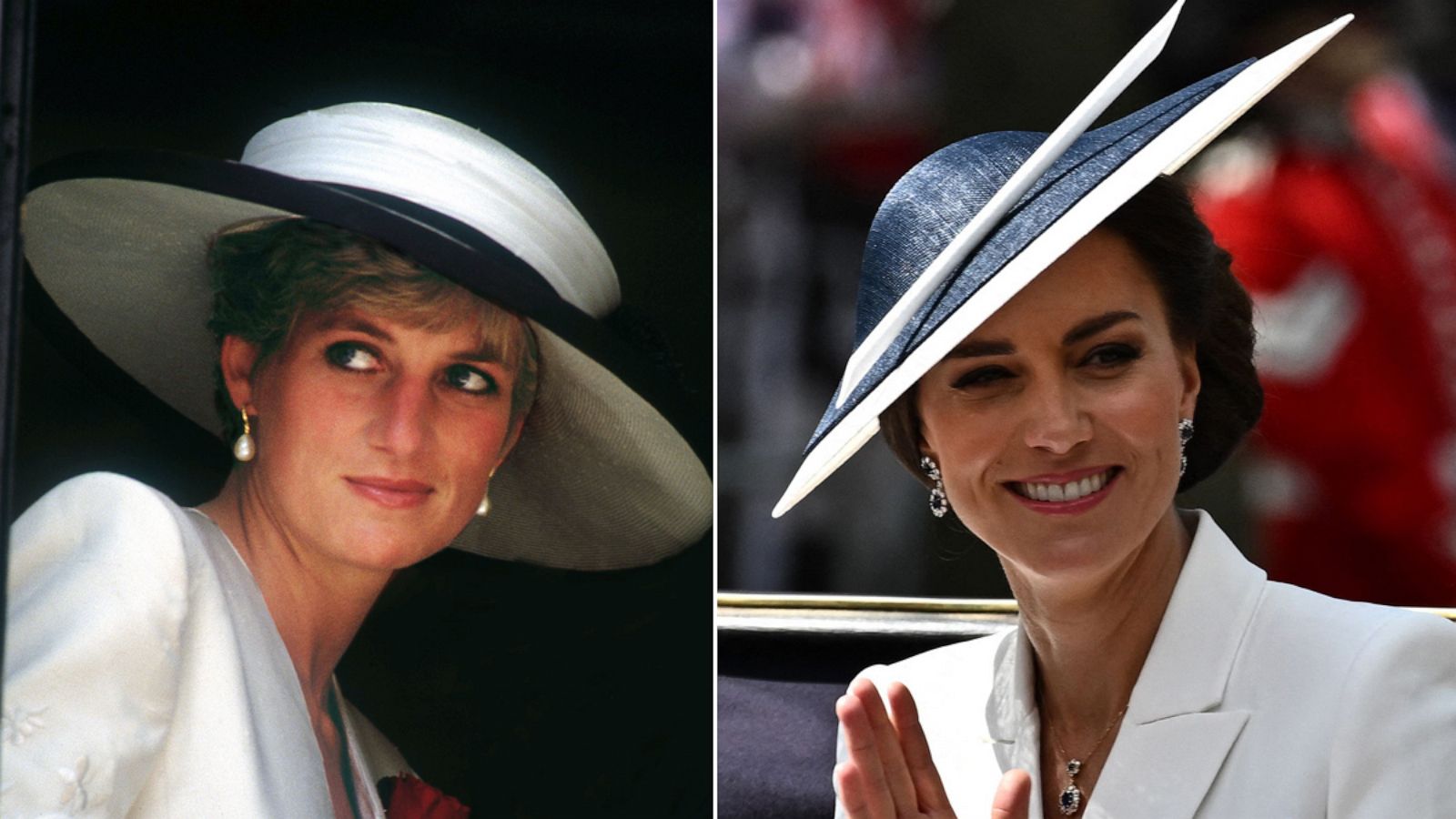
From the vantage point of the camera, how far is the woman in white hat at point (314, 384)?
1.54 meters

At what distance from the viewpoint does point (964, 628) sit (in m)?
1.74

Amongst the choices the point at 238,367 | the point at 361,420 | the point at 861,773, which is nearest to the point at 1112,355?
the point at 861,773

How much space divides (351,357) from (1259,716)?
Answer: 0.96m

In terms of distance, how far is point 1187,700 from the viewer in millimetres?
1465

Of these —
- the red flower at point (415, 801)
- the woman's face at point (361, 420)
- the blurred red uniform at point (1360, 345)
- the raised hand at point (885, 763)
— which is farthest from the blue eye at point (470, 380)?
the blurred red uniform at point (1360, 345)

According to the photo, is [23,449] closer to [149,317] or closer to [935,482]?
[149,317]

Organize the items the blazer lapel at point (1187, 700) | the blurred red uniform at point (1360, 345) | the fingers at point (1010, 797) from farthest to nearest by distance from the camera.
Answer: the blurred red uniform at point (1360, 345)
the blazer lapel at point (1187, 700)
the fingers at point (1010, 797)

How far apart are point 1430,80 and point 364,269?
1.09 metres

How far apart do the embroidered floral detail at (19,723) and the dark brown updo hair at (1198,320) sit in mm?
890

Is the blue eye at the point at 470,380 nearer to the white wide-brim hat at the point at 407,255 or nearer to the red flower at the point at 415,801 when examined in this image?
the white wide-brim hat at the point at 407,255

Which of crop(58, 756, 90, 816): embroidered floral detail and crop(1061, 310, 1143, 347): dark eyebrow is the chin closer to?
crop(58, 756, 90, 816): embroidered floral detail

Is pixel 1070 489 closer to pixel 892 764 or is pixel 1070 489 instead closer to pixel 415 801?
pixel 892 764

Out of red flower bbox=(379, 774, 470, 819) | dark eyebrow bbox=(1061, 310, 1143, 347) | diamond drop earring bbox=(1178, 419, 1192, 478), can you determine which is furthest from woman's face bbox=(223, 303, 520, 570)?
diamond drop earring bbox=(1178, 419, 1192, 478)

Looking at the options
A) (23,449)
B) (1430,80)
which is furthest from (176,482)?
(1430,80)
